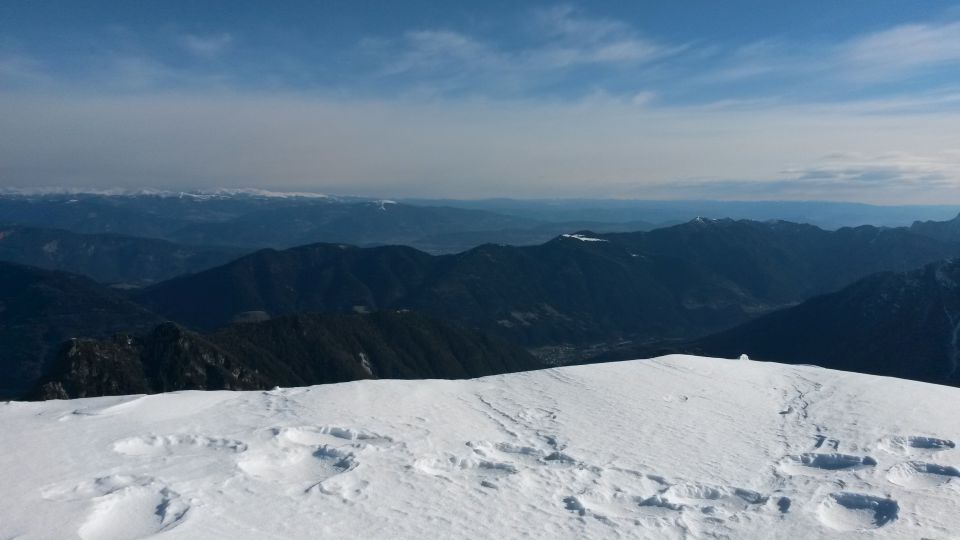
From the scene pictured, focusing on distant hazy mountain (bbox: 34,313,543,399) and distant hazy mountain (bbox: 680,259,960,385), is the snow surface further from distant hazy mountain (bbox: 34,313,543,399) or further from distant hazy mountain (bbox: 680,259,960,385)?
distant hazy mountain (bbox: 680,259,960,385)

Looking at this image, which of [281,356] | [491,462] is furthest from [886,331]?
[491,462]

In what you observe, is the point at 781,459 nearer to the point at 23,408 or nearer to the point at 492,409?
the point at 492,409

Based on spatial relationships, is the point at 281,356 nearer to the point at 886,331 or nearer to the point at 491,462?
the point at 491,462

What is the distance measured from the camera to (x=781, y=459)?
17875 mm

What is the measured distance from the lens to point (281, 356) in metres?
131

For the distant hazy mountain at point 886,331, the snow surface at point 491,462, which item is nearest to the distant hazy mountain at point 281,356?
the distant hazy mountain at point 886,331

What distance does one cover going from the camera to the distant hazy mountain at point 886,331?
151 meters

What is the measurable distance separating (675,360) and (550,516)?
15.2 meters

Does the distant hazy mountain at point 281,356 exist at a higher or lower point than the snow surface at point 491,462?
lower

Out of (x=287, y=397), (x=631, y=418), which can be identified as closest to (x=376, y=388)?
(x=287, y=397)

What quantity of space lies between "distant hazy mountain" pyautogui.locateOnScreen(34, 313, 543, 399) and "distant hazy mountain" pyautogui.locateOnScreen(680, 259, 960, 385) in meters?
78.0

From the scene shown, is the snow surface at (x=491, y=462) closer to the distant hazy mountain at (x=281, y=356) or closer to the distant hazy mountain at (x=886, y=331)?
the distant hazy mountain at (x=281, y=356)

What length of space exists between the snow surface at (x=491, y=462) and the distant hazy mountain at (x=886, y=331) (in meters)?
150

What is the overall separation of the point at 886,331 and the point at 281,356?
153777 mm
